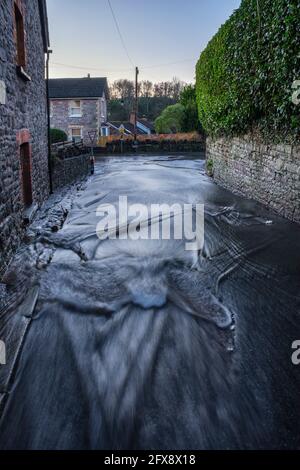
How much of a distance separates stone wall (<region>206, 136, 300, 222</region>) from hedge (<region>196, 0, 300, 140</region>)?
377mm

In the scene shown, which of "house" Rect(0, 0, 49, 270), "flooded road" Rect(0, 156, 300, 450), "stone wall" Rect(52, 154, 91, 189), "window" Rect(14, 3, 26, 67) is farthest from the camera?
"stone wall" Rect(52, 154, 91, 189)

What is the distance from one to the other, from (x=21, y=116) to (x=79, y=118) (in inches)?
1132

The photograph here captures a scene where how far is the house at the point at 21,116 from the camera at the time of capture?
533 cm

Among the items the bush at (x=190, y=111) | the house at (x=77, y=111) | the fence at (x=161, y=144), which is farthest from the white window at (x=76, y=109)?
the bush at (x=190, y=111)

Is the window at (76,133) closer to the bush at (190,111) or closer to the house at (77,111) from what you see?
the house at (77,111)

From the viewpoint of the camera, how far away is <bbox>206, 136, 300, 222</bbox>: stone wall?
7.13 meters

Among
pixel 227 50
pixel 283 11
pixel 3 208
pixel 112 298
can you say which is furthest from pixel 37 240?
pixel 227 50

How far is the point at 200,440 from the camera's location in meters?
2.35

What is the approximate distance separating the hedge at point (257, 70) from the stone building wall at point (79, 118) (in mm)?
22574

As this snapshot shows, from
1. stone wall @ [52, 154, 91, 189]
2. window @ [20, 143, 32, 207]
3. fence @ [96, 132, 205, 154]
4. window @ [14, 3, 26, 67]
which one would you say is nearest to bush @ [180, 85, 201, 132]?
fence @ [96, 132, 205, 154]

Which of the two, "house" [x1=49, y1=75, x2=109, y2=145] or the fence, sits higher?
"house" [x1=49, y1=75, x2=109, y2=145]

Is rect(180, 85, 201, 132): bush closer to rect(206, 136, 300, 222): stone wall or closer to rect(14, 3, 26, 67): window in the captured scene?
rect(206, 136, 300, 222): stone wall

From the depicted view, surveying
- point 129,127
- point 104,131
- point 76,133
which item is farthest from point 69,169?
point 129,127

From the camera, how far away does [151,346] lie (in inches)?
133
